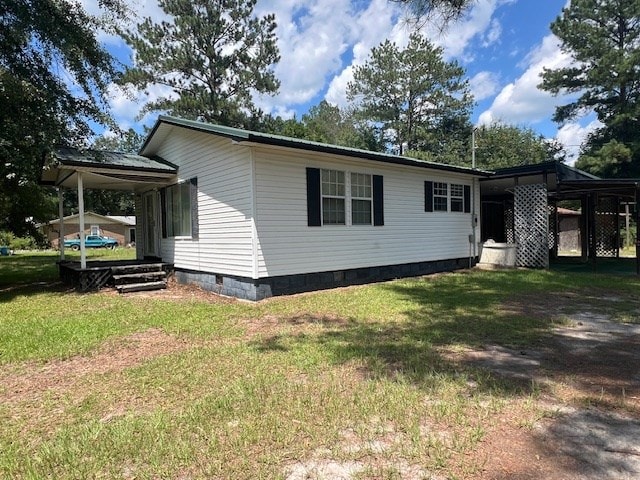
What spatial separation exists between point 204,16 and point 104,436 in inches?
998

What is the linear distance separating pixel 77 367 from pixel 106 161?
21.2 ft

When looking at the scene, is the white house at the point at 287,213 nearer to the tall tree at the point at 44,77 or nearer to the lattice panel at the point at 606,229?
the tall tree at the point at 44,77

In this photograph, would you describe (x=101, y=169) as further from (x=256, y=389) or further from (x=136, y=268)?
(x=256, y=389)

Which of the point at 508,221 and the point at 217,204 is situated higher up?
the point at 217,204

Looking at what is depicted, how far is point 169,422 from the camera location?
301 cm

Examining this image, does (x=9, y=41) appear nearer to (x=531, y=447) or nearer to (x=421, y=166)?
(x=421, y=166)

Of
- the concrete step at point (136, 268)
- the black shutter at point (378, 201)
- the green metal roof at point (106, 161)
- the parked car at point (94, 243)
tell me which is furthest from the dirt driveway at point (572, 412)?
the parked car at point (94, 243)

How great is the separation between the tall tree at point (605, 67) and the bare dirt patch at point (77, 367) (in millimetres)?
25674

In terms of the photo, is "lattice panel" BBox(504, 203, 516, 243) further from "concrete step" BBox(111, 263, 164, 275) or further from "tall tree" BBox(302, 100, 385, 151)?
"tall tree" BBox(302, 100, 385, 151)


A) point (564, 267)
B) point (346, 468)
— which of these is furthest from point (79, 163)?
point (564, 267)

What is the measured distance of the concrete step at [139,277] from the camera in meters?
9.58

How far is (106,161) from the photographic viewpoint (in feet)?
31.1

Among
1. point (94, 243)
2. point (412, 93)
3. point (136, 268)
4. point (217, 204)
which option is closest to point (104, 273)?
point (136, 268)

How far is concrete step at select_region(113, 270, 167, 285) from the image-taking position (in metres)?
9.58
